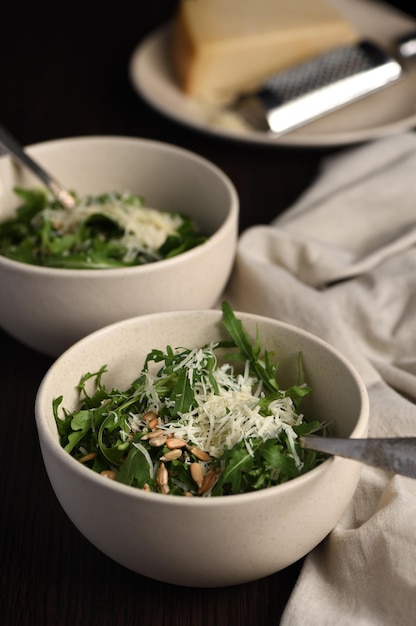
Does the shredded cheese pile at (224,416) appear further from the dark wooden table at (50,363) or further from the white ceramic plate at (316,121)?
the white ceramic plate at (316,121)

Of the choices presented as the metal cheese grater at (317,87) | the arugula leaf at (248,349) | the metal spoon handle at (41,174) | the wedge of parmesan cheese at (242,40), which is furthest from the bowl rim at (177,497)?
the wedge of parmesan cheese at (242,40)

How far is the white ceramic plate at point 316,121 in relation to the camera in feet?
6.54

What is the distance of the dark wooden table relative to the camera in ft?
3.35

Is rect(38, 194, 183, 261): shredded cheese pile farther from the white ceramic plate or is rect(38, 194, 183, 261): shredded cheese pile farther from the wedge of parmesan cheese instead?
the wedge of parmesan cheese

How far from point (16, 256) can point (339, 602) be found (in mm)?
754

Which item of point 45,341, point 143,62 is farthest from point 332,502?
point 143,62

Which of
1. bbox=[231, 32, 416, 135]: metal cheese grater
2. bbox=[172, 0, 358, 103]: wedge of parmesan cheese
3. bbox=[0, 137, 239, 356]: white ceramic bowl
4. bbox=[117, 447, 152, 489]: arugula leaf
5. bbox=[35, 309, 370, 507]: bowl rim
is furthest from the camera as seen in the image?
bbox=[172, 0, 358, 103]: wedge of parmesan cheese

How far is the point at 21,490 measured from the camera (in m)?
1.20

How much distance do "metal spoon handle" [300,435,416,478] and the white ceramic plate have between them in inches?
45.7

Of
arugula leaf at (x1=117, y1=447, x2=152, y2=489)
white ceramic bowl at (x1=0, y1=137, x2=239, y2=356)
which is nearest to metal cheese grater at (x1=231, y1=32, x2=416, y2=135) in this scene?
white ceramic bowl at (x1=0, y1=137, x2=239, y2=356)

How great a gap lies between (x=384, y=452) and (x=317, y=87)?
4.67 feet

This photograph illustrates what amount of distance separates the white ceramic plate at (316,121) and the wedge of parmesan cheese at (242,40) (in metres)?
0.06

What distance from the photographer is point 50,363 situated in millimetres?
1459

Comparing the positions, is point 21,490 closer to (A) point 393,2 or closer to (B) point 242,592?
(B) point 242,592
